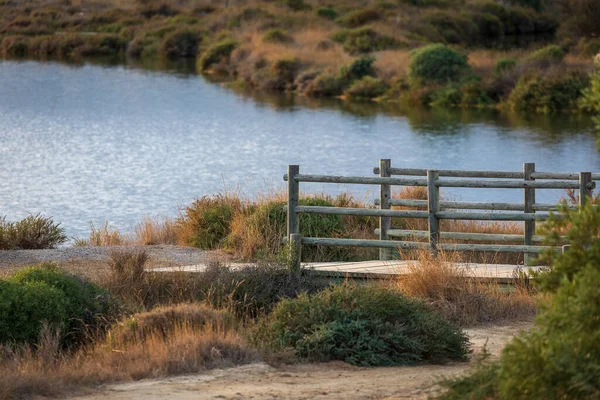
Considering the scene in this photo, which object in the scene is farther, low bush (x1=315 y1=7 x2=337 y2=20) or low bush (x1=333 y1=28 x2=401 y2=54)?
low bush (x1=315 y1=7 x2=337 y2=20)

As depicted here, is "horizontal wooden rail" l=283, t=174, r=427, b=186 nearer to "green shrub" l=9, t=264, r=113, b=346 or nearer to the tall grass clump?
"green shrub" l=9, t=264, r=113, b=346

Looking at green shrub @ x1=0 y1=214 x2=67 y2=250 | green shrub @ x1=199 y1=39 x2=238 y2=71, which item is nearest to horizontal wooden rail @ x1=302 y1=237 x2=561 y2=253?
green shrub @ x1=0 y1=214 x2=67 y2=250

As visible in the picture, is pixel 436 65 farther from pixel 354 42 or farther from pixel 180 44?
pixel 180 44

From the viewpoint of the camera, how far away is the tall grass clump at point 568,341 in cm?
548

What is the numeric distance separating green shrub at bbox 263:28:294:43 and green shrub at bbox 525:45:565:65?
1482cm

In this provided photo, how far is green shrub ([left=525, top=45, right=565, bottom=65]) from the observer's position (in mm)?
42125

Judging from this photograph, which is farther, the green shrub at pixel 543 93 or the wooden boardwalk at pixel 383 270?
the green shrub at pixel 543 93

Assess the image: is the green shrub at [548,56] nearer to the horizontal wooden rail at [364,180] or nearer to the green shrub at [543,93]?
the green shrub at [543,93]

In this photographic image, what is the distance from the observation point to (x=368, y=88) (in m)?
44.4

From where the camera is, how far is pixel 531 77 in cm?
4044

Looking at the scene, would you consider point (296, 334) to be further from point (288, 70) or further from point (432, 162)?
point (288, 70)

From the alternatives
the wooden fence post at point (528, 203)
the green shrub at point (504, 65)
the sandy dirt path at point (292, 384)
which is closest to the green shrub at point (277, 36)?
the green shrub at point (504, 65)

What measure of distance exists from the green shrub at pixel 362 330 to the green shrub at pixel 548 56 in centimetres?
3451

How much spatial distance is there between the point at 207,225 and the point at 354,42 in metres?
36.4
